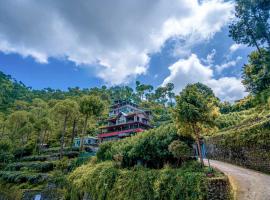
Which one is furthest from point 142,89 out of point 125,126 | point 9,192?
point 9,192

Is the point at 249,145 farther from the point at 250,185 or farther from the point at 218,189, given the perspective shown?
the point at 218,189

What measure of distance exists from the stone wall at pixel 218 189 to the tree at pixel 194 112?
2362mm

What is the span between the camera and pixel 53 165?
78.2 feet

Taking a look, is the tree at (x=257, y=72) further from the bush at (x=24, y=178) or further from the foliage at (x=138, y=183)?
the bush at (x=24, y=178)

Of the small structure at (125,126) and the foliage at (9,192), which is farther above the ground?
the small structure at (125,126)

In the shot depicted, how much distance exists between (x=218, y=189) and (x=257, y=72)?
31.3 feet

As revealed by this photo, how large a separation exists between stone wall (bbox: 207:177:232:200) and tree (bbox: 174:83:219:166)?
2362 mm

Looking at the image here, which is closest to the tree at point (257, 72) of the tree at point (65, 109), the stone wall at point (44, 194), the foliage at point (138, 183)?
the foliage at point (138, 183)

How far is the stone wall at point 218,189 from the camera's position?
26.8 ft

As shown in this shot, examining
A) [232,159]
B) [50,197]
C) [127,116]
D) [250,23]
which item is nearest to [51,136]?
[127,116]

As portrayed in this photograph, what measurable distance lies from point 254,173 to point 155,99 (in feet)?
176

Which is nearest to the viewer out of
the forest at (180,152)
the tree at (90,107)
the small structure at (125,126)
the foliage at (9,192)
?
the forest at (180,152)

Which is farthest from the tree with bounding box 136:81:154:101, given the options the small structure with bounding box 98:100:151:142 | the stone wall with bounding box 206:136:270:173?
the stone wall with bounding box 206:136:270:173

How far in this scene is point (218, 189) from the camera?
8.27 m
